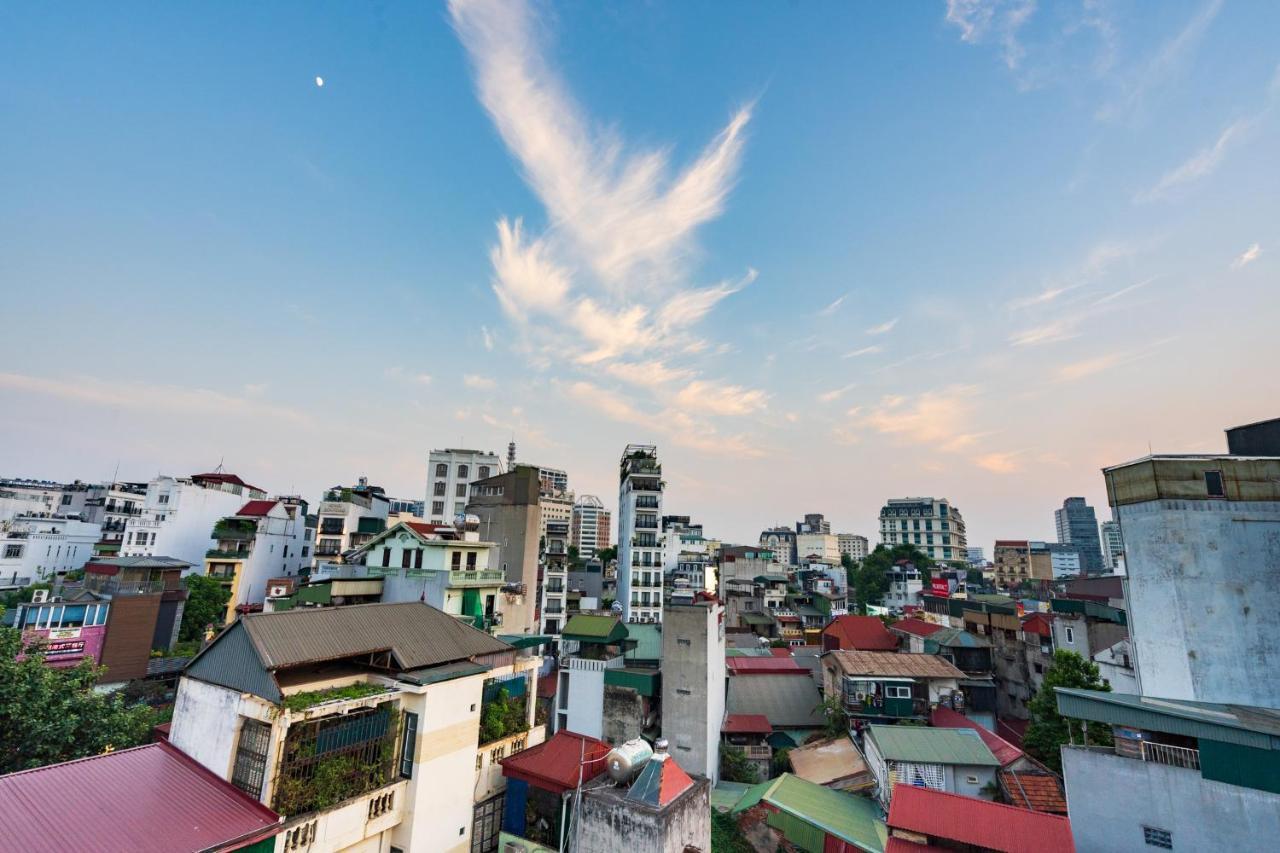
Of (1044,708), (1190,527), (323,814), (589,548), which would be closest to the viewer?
(323,814)

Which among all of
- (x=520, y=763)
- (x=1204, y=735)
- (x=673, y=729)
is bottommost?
(x=673, y=729)

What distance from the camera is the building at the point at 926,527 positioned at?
4732 inches

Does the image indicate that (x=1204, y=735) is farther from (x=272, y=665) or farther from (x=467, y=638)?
(x=272, y=665)

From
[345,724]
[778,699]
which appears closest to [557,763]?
[345,724]

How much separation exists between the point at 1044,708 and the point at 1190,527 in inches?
602

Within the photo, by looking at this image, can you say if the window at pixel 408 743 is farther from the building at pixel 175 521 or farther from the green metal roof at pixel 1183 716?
the building at pixel 175 521

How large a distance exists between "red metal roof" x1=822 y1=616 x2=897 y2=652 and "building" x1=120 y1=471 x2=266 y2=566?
190 ft

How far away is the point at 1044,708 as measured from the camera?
91.8ft

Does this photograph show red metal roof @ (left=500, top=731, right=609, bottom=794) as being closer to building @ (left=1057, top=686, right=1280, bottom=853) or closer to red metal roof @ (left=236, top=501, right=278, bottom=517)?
building @ (left=1057, top=686, right=1280, bottom=853)

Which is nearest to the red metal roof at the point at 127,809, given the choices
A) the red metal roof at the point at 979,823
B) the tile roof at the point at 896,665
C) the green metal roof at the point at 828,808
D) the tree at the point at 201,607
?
the green metal roof at the point at 828,808

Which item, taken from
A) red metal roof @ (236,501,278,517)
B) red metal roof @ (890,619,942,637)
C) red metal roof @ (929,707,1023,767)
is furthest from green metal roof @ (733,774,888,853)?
red metal roof @ (236,501,278,517)

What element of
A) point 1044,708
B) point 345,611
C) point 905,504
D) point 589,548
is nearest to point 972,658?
point 1044,708

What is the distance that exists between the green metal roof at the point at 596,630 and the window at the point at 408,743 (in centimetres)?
1624

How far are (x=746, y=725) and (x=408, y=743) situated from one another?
2203cm
